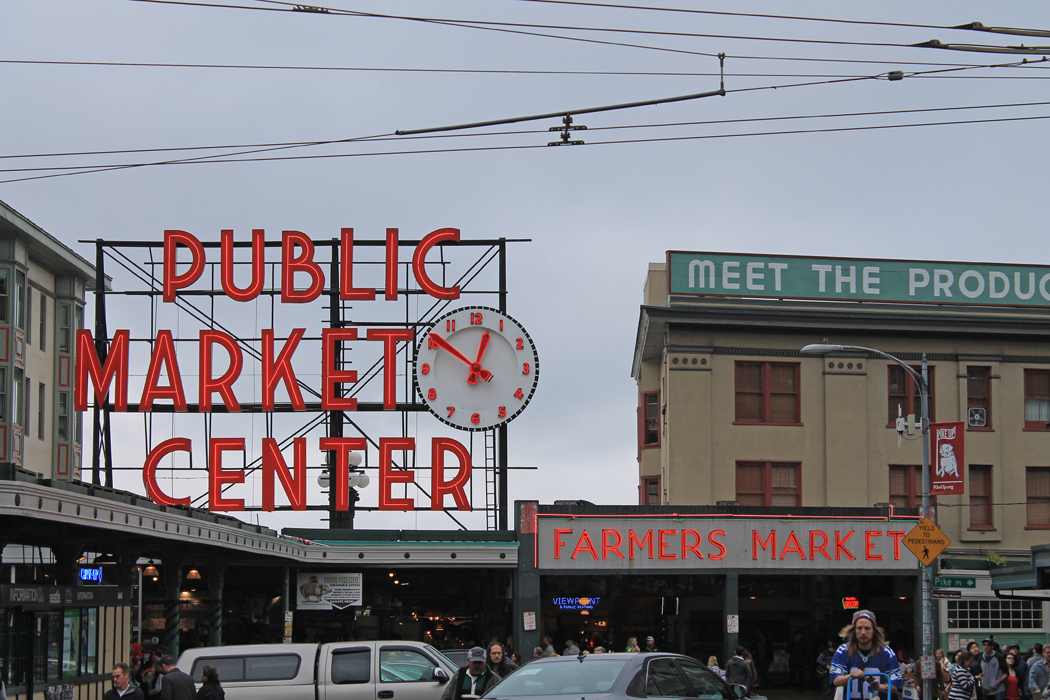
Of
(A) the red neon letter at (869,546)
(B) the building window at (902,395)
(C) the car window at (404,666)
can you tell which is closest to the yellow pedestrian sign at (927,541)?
(C) the car window at (404,666)

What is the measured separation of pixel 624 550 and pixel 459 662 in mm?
9690

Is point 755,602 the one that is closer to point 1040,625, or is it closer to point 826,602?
point 826,602

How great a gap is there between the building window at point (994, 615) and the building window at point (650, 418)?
1041 cm

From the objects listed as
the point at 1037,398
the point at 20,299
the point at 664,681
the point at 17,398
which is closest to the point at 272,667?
the point at 664,681

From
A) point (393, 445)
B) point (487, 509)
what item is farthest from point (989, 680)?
point (393, 445)

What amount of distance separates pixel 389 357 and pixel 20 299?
54.3 feet

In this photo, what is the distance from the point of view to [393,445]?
126ft

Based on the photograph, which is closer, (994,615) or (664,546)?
(664,546)

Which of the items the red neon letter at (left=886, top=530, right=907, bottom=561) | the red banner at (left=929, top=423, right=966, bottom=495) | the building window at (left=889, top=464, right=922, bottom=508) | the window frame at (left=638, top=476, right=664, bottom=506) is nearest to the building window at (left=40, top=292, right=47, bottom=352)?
the window frame at (left=638, top=476, right=664, bottom=506)

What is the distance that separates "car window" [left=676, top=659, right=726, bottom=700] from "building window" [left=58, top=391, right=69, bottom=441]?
42.7 meters

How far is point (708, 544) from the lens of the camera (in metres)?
35.3

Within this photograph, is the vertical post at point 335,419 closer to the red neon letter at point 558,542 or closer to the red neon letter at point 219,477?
the red neon letter at point 219,477

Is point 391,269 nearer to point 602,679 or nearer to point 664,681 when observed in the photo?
point 664,681

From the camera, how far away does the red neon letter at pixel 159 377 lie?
127 ft
